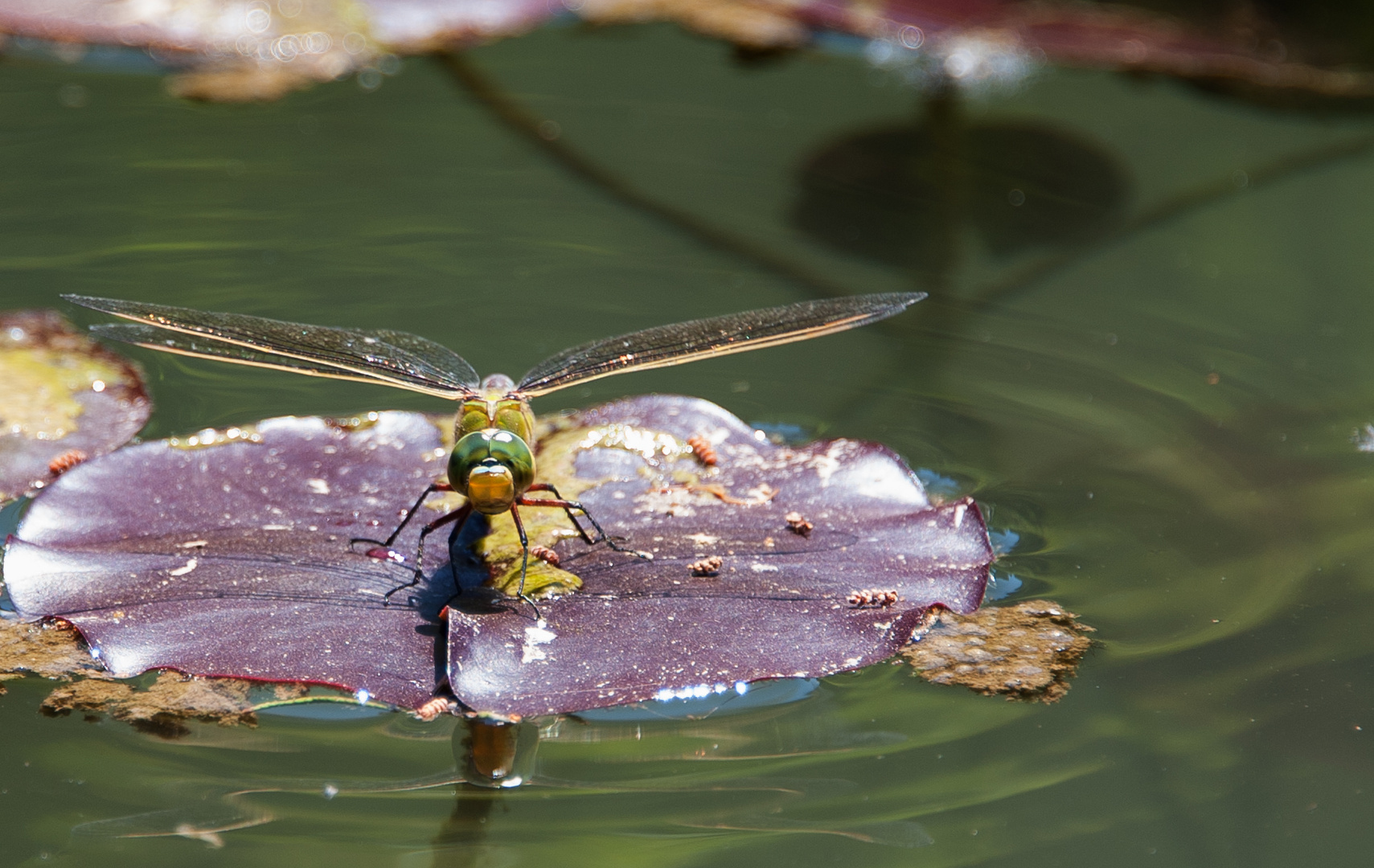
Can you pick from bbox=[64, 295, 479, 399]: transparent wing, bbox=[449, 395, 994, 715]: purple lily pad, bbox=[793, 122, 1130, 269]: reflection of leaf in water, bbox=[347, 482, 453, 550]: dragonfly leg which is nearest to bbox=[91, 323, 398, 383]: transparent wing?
bbox=[64, 295, 479, 399]: transparent wing

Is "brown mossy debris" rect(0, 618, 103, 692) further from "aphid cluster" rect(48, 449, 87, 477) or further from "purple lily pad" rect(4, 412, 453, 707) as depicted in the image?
"aphid cluster" rect(48, 449, 87, 477)

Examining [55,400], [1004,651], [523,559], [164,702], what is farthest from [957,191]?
[164,702]

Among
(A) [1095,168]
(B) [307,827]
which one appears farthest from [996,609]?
(A) [1095,168]

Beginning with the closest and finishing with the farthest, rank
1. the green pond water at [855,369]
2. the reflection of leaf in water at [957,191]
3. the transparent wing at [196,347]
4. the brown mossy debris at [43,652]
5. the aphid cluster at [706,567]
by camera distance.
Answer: the green pond water at [855,369] < the brown mossy debris at [43,652] < the aphid cluster at [706,567] < the transparent wing at [196,347] < the reflection of leaf in water at [957,191]

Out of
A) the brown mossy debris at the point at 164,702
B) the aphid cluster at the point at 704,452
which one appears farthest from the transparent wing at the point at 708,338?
the brown mossy debris at the point at 164,702

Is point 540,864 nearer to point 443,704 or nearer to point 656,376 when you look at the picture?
point 443,704

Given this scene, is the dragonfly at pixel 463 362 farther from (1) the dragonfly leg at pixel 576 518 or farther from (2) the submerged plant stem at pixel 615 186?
(2) the submerged plant stem at pixel 615 186
